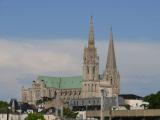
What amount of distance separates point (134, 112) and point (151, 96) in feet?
133

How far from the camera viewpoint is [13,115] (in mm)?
193250

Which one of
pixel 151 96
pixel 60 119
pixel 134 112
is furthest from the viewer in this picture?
pixel 151 96

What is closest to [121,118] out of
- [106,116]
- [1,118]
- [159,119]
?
[106,116]

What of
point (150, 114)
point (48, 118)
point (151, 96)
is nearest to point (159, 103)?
point (151, 96)

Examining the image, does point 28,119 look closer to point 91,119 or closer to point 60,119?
point 60,119

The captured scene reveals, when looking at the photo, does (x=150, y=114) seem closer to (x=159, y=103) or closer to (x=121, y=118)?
(x=121, y=118)

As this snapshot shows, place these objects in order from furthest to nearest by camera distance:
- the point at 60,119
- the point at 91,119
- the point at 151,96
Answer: the point at 151,96 → the point at 91,119 → the point at 60,119

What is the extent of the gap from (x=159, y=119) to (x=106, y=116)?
880 inches

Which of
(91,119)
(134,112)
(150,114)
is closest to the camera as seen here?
(150,114)

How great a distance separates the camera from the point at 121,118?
174250 millimetres

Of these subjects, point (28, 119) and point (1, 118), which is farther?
point (1, 118)

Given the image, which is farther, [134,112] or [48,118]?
[48,118]

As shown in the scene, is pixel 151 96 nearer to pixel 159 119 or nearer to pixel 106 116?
pixel 106 116

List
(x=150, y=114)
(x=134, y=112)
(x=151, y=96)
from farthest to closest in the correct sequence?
1. (x=151, y=96)
2. (x=134, y=112)
3. (x=150, y=114)
